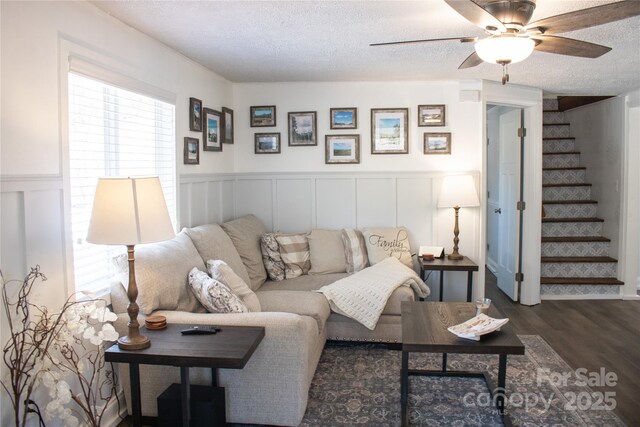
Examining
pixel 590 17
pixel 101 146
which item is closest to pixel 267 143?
pixel 101 146

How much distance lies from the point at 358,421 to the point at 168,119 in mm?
2376

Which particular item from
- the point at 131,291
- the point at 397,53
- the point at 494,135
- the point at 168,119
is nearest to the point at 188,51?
the point at 168,119

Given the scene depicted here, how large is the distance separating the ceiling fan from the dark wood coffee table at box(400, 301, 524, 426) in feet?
4.36

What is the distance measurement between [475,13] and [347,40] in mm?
1274

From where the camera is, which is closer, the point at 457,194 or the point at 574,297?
the point at 457,194

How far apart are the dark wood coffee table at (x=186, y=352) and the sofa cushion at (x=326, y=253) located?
1970mm

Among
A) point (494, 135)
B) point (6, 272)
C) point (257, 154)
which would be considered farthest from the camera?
point (494, 135)

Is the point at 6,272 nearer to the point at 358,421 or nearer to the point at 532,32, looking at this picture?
the point at 358,421

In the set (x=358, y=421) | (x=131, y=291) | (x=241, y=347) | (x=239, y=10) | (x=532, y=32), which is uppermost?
(x=239, y=10)

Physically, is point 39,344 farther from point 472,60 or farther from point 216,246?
point 472,60

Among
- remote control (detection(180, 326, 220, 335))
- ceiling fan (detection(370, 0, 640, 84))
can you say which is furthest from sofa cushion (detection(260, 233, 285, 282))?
ceiling fan (detection(370, 0, 640, 84))

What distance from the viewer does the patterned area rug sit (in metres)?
2.91

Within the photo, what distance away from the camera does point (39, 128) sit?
2.30 meters

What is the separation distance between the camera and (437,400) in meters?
3.14
